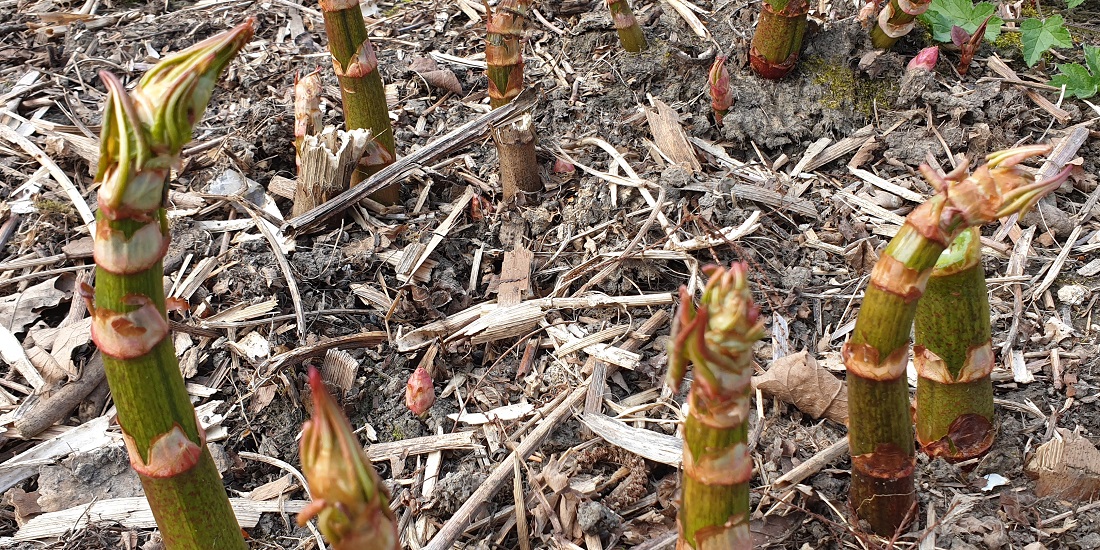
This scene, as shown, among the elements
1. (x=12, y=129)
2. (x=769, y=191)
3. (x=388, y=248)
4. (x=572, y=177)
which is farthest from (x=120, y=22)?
(x=769, y=191)

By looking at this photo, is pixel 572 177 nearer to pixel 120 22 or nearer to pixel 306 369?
pixel 306 369

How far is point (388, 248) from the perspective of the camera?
96.7 inches

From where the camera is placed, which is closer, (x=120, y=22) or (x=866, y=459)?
(x=866, y=459)

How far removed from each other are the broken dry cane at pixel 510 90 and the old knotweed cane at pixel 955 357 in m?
1.26

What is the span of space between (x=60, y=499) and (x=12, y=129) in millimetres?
1471

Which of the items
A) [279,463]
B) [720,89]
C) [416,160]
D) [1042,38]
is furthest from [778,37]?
[279,463]

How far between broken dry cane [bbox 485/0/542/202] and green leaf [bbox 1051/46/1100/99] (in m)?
1.72

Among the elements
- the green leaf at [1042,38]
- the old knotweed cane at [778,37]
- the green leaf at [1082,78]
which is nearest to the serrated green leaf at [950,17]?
the green leaf at [1042,38]

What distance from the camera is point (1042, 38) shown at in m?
2.72

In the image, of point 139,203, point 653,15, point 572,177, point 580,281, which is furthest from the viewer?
point 653,15

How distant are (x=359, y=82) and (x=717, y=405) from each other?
5.55 feet

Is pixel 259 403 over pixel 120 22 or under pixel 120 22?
under

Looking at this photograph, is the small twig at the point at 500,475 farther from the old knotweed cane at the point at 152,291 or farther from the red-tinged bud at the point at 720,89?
the red-tinged bud at the point at 720,89

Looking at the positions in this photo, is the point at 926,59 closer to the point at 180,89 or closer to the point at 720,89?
the point at 720,89
